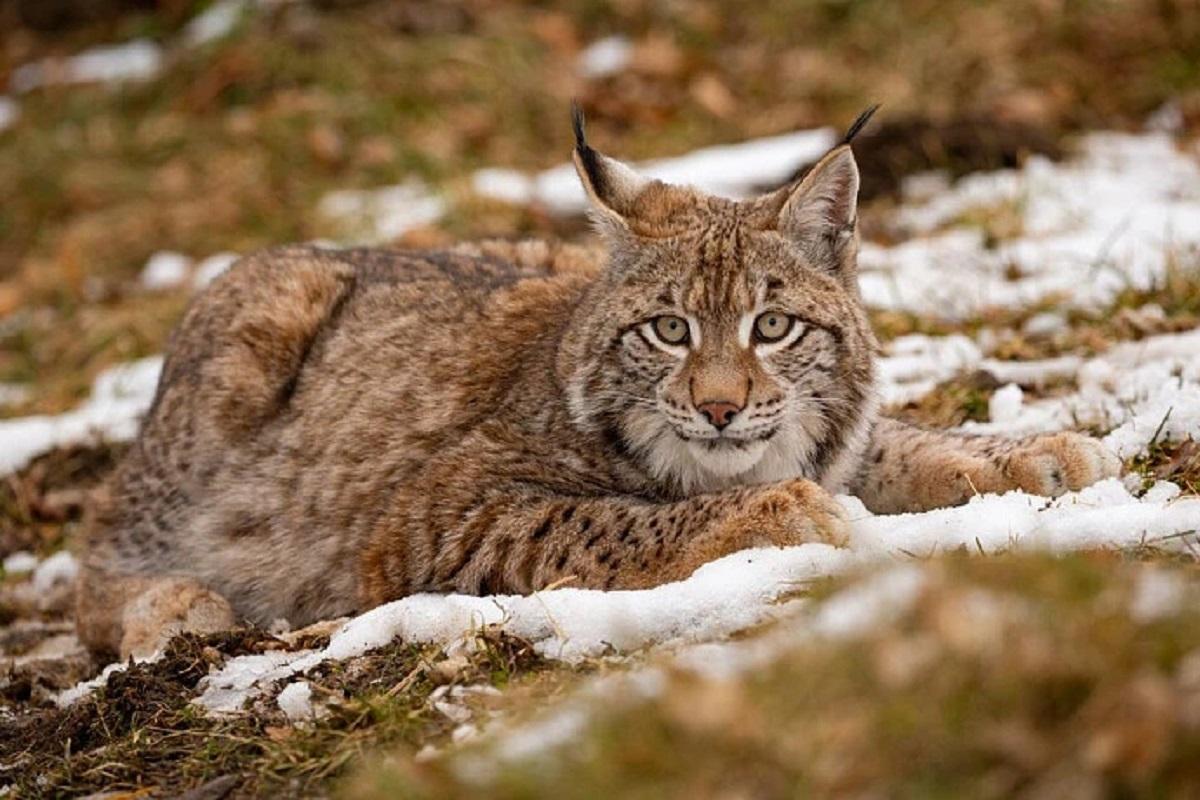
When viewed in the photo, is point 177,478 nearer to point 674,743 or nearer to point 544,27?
point 674,743

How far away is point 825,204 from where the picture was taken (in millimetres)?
4926

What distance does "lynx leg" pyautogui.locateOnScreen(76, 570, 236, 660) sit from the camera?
541 centimetres

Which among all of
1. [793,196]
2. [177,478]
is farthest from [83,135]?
[793,196]

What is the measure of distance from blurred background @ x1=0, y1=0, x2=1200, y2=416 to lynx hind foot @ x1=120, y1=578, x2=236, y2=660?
132 inches

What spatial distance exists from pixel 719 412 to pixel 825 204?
857 mm

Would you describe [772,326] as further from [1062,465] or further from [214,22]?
[214,22]

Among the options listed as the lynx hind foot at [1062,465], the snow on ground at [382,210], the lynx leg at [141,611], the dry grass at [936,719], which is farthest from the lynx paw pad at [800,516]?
the snow on ground at [382,210]

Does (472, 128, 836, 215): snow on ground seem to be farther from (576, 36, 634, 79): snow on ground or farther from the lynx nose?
the lynx nose

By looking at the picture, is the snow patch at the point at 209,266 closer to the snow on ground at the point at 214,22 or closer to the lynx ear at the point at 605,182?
the snow on ground at the point at 214,22

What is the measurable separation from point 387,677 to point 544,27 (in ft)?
30.8

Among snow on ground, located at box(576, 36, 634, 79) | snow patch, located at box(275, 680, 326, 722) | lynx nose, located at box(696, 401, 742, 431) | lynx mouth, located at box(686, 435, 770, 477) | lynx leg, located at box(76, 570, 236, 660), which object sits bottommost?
lynx leg, located at box(76, 570, 236, 660)

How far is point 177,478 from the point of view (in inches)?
238

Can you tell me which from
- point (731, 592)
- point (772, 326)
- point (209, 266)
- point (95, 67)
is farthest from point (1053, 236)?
point (95, 67)

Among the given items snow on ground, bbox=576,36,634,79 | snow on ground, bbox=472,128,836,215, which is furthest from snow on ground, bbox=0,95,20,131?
snow on ground, bbox=576,36,634,79
